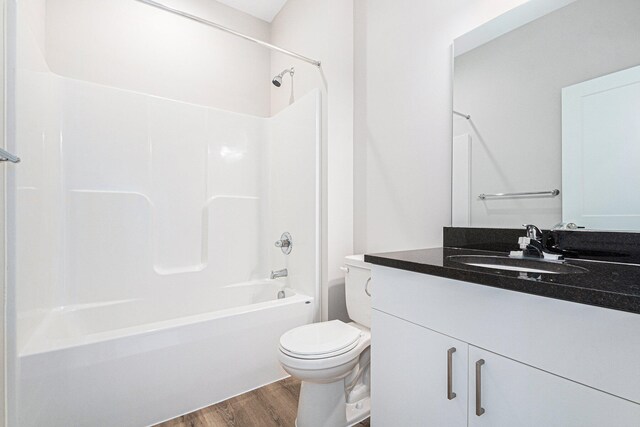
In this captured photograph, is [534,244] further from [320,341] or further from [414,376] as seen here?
[320,341]

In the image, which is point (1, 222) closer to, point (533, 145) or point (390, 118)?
point (390, 118)

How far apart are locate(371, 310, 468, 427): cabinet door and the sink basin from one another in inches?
11.8

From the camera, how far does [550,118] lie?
3.67ft

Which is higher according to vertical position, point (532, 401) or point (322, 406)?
point (532, 401)

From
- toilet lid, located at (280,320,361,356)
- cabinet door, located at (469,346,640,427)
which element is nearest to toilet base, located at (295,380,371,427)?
toilet lid, located at (280,320,361,356)

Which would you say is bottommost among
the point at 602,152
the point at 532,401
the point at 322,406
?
the point at 322,406

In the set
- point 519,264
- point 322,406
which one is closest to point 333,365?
point 322,406

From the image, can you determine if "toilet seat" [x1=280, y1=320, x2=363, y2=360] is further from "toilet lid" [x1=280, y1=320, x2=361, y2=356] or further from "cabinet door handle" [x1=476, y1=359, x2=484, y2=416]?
"cabinet door handle" [x1=476, y1=359, x2=484, y2=416]

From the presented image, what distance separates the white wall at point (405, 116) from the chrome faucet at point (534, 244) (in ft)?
1.27

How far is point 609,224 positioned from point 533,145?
1.27 ft

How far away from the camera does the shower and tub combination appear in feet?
4.07

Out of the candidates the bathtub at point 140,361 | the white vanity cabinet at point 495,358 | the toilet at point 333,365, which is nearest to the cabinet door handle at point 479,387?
the white vanity cabinet at point 495,358

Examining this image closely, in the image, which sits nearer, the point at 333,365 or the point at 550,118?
the point at 550,118

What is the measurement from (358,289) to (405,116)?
3.42ft
